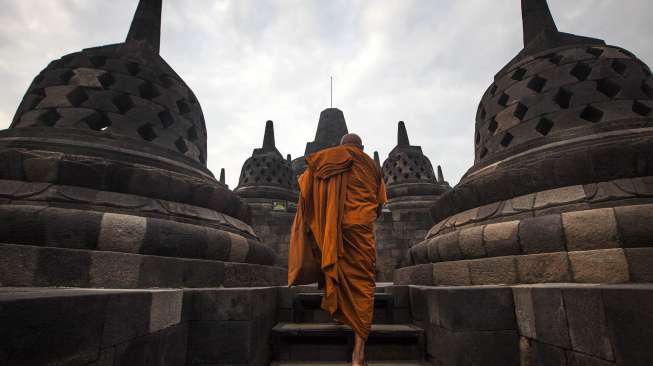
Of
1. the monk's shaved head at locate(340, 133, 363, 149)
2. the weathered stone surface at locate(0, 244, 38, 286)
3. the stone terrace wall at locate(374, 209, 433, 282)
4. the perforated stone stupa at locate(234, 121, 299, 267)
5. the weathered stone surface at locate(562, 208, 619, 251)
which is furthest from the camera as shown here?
the perforated stone stupa at locate(234, 121, 299, 267)

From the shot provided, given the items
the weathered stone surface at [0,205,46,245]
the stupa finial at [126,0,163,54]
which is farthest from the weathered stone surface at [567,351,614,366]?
the stupa finial at [126,0,163,54]

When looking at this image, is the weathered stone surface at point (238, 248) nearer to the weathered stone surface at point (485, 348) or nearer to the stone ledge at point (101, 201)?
the stone ledge at point (101, 201)

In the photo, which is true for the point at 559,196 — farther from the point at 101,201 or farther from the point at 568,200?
the point at 101,201

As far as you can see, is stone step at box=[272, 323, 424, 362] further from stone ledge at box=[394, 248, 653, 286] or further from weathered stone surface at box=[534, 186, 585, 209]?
weathered stone surface at box=[534, 186, 585, 209]

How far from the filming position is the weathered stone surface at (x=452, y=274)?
324 cm

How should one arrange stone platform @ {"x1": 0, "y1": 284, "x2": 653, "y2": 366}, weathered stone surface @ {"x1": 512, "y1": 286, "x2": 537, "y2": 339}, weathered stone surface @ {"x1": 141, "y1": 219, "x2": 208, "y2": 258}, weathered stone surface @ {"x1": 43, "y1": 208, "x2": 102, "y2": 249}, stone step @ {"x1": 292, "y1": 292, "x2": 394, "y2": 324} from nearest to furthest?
stone platform @ {"x1": 0, "y1": 284, "x2": 653, "y2": 366} → weathered stone surface @ {"x1": 512, "y1": 286, "x2": 537, "y2": 339} → weathered stone surface @ {"x1": 43, "y1": 208, "x2": 102, "y2": 249} → weathered stone surface @ {"x1": 141, "y1": 219, "x2": 208, "y2": 258} → stone step @ {"x1": 292, "y1": 292, "x2": 394, "y2": 324}

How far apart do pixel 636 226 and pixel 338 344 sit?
95.9 inches

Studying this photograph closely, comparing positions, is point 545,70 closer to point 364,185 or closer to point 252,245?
point 364,185

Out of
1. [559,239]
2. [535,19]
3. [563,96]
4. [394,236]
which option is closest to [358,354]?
[559,239]

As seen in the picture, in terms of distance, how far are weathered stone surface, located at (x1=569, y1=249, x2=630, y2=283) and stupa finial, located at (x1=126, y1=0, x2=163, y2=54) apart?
5750 mm

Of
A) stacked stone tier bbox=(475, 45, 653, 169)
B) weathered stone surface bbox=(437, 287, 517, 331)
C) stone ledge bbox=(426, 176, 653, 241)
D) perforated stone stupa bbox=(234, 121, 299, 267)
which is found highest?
perforated stone stupa bbox=(234, 121, 299, 267)

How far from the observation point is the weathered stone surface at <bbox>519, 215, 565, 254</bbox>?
2637 mm

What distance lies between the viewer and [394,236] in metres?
8.30

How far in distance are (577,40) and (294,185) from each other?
1051 cm
